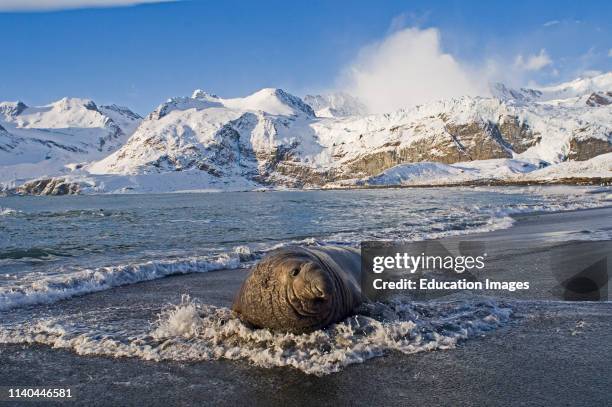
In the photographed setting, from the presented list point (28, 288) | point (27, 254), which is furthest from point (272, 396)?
point (27, 254)

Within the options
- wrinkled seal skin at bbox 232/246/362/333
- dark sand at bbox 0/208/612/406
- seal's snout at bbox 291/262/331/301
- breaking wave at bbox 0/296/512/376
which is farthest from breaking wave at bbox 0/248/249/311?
seal's snout at bbox 291/262/331/301

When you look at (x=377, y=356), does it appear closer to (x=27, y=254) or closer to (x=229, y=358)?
(x=229, y=358)

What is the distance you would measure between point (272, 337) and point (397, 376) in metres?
1.95

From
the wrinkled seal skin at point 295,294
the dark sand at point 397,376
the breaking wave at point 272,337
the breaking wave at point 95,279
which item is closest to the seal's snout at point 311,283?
the wrinkled seal skin at point 295,294

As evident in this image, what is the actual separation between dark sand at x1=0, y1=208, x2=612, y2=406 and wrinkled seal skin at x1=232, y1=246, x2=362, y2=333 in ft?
3.23

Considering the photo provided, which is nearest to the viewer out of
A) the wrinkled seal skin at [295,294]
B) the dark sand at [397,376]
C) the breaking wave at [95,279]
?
the dark sand at [397,376]

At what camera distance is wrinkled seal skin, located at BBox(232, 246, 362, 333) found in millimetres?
6820

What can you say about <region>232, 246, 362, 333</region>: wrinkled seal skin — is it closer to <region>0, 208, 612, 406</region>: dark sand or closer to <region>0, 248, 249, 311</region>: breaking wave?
<region>0, 208, 612, 406</region>: dark sand

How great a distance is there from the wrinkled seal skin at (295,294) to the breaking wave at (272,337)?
6.9 inches

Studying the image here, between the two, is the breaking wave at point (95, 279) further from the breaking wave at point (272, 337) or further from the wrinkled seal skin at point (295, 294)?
the wrinkled seal skin at point (295, 294)

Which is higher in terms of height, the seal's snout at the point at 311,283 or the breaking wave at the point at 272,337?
the seal's snout at the point at 311,283

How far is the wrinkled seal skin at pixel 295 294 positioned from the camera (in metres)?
6.82

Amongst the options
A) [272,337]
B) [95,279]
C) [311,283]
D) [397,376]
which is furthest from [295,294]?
[95,279]

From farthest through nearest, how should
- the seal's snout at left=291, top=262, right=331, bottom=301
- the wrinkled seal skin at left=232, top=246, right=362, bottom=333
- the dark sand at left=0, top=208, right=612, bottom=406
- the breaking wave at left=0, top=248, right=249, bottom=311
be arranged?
the breaking wave at left=0, top=248, right=249, bottom=311 < the wrinkled seal skin at left=232, top=246, right=362, bottom=333 < the seal's snout at left=291, top=262, right=331, bottom=301 < the dark sand at left=0, top=208, right=612, bottom=406
